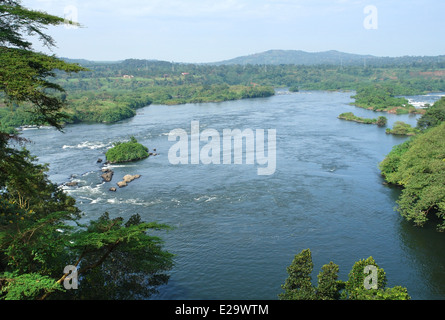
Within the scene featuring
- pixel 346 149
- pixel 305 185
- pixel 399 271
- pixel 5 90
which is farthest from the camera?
pixel 346 149

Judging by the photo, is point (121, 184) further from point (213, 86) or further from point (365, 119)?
point (213, 86)

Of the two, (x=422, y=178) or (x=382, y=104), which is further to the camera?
(x=382, y=104)

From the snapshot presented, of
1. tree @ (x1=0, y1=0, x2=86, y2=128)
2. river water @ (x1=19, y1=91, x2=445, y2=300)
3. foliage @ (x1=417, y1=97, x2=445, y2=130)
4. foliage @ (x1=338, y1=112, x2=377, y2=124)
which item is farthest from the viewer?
foliage @ (x1=338, y1=112, x2=377, y2=124)

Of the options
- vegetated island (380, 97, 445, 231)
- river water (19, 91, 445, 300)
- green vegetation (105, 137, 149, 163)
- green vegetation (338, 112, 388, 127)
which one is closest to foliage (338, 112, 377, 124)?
green vegetation (338, 112, 388, 127)

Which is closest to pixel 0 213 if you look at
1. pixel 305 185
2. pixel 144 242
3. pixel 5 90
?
pixel 144 242

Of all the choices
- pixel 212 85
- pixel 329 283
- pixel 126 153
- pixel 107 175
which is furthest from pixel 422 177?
pixel 212 85

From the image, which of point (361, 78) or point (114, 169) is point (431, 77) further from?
point (114, 169)

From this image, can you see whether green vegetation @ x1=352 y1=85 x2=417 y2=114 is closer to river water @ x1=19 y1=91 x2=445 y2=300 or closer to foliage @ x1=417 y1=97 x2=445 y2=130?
foliage @ x1=417 y1=97 x2=445 y2=130
